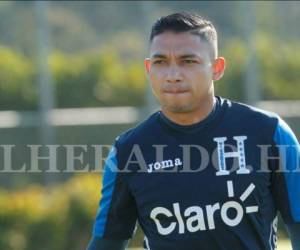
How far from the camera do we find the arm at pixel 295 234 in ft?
11.6

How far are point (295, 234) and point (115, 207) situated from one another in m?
0.73

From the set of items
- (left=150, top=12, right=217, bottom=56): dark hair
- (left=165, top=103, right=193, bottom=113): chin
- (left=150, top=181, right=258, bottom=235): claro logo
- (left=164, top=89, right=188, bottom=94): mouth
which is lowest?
(left=150, top=181, right=258, bottom=235): claro logo

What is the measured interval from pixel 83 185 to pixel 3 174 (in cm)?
99

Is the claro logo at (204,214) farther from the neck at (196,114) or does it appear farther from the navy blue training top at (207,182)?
the neck at (196,114)

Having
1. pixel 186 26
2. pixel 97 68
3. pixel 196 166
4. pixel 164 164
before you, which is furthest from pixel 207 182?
pixel 97 68

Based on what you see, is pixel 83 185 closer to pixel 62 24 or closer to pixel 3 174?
Answer: pixel 3 174

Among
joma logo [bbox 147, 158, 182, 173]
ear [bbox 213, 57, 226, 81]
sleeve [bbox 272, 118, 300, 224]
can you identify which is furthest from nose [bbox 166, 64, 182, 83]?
sleeve [bbox 272, 118, 300, 224]

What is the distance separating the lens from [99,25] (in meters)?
10.9

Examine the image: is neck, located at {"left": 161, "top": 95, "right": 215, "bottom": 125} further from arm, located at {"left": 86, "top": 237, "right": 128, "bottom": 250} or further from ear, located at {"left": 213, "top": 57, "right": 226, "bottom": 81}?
arm, located at {"left": 86, "top": 237, "right": 128, "bottom": 250}

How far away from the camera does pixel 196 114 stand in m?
3.61

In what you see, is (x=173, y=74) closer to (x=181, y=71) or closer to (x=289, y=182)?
(x=181, y=71)

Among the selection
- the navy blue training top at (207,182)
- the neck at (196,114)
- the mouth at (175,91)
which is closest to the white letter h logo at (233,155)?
the navy blue training top at (207,182)

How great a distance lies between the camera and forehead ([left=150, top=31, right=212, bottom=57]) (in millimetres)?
3539

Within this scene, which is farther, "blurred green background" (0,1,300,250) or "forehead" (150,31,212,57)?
"blurred green background" (0,1,300,250)
